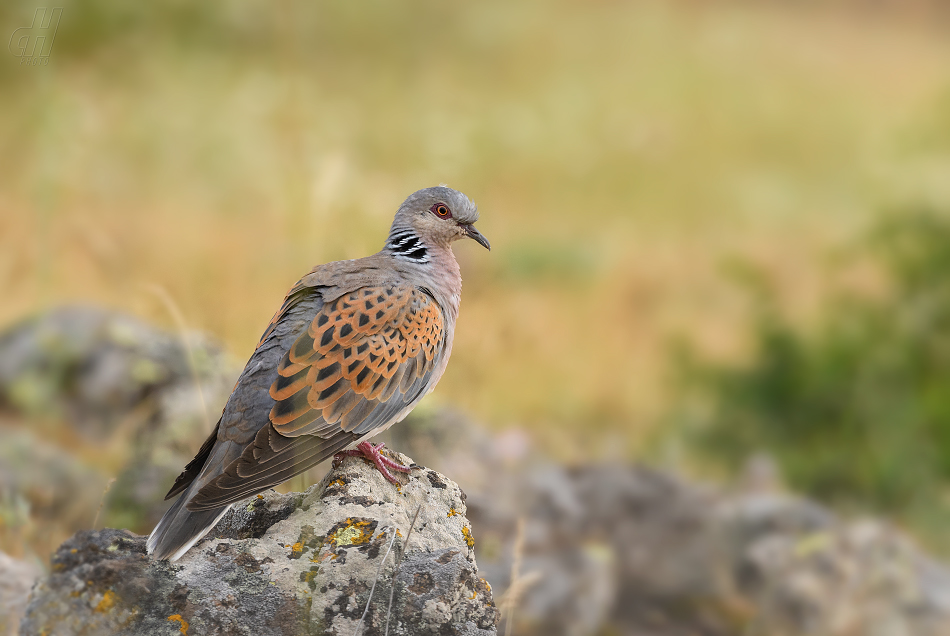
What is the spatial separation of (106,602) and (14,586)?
1.43 metres

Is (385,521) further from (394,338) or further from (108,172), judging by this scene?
(108,172)

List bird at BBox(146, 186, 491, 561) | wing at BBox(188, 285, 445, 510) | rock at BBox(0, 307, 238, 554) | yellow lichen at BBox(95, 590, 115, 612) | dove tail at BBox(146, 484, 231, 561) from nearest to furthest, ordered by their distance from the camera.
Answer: yellow lichen at BBox(95, 590, 115, 612) → dove tail at BBox(146, 484, 231, 561) → bird at BBox(146, 186, 491, 561) → wing at BBox(188, 285, 445, 510) → rock at BBox(0, 307, 238, 554)

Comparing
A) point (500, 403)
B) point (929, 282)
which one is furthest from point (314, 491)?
point (929, 282)

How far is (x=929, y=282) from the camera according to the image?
8.25 metres

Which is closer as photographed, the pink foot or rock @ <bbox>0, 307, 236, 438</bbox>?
the pink foot

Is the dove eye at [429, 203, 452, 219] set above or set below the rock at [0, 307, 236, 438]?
above

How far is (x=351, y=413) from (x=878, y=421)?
623 centimetres

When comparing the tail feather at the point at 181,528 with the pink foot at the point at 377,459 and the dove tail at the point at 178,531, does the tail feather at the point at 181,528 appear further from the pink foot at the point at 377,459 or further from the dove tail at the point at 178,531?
the pink foot at the point at 377,459

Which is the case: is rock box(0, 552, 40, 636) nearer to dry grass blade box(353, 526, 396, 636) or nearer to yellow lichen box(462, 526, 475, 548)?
dry grass blade box(353, 526, 396, 636)

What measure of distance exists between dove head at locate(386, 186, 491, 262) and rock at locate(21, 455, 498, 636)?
1.22 metres

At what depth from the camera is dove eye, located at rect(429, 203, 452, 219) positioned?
12.7ft

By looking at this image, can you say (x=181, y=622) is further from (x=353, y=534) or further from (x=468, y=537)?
(x=468, y=537)

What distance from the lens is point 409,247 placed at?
3887mm

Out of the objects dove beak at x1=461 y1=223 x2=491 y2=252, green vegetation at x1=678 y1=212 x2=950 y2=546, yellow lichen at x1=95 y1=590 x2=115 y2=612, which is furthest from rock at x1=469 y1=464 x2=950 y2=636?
yellow lichen at x1=95 y1=590 x2=115 y2=612
